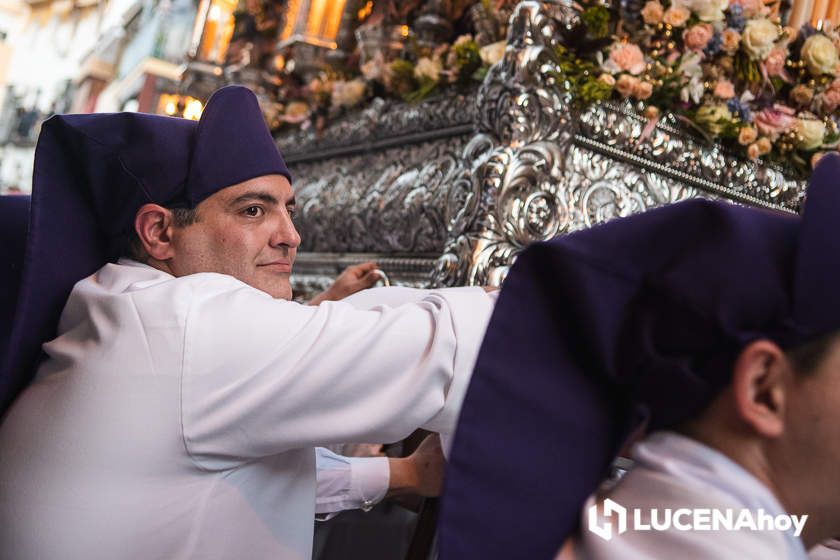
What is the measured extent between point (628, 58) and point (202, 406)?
1.57 m

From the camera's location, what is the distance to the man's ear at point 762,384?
0.84 m

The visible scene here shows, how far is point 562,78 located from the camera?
8.18 feet

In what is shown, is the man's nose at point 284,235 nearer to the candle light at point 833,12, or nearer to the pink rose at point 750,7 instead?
the pink rose at point 750,7

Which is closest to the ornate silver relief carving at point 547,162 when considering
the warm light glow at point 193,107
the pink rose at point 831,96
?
the pink rose at point 831,96

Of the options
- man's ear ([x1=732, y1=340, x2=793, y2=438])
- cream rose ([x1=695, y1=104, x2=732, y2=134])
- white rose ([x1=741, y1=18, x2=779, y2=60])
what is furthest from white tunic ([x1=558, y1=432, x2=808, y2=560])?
white rose ([x1=741, y1=18, x2=779, y2=60])

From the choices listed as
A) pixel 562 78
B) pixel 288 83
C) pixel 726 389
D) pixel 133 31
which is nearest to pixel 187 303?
pixel 726 389

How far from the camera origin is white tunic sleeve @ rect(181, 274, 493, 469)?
1414mm

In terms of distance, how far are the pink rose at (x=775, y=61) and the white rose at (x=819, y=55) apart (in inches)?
3.2

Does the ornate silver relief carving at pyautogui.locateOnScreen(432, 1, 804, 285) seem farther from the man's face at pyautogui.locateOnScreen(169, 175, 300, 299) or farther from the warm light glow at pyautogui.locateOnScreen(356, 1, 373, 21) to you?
the warm light glow at pyautogui.locateOnScreen(356, 1, 373, 21)

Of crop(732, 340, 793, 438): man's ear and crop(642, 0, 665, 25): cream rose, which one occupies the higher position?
crop(642, 0, 665, 25): cream rose

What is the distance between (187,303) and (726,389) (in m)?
0.89

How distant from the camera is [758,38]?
2631 millimetres

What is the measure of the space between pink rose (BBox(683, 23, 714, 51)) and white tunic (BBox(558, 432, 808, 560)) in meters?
1.91

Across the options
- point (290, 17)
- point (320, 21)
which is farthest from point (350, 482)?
point (290, 17)
